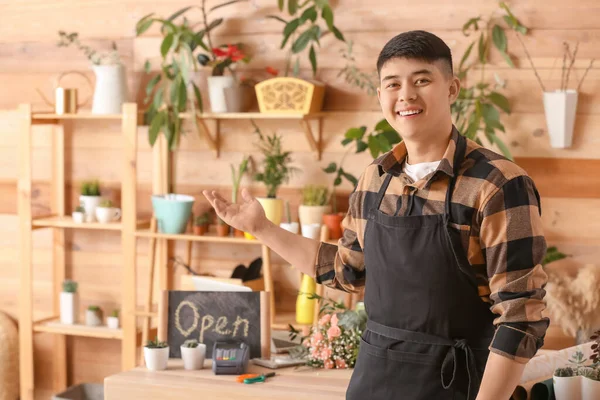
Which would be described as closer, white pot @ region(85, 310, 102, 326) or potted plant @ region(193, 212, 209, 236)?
potted plant @ region(193, 212, 209, 236)

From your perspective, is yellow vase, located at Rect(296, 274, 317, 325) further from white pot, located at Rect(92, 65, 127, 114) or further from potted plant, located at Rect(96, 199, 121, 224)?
white pot, located at Rect(92, 65, 127, 114)

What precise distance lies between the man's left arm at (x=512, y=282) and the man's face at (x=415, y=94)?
0.21 meters

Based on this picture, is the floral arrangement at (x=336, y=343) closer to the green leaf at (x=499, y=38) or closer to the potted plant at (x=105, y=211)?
the green leaf at (x=499, y=38)

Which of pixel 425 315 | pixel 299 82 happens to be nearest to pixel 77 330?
pixel 299 82

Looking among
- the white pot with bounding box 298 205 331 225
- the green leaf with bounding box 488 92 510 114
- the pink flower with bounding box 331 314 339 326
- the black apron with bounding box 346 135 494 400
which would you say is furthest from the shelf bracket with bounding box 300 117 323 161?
the black apron with bounding box 346 135 494 400

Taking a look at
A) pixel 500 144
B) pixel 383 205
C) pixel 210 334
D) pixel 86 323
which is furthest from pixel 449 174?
pixel 86 323

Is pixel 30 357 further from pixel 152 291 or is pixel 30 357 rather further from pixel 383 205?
pixel 383 205

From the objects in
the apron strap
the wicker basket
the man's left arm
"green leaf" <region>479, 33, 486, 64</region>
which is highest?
"green leaf" <region>479, 33, 486, 64</region>

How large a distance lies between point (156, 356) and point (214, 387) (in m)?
0.22

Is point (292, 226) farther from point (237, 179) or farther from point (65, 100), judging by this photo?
point (65, 100)

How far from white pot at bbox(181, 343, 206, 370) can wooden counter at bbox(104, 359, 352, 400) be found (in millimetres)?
40

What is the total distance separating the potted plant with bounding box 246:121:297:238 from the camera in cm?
375

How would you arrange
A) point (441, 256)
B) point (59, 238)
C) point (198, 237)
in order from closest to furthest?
point (441, 256), point (198, 237), point (59, 238)

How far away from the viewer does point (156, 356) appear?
7.91 ft
